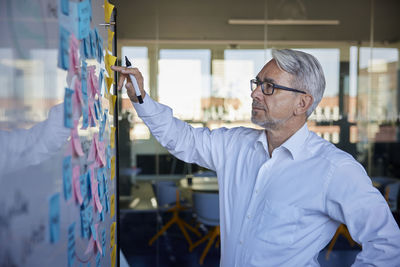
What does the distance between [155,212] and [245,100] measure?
1972mm

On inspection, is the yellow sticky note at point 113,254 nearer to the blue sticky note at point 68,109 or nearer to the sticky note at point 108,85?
the sticky note at point 108,85

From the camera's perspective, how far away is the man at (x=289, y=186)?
1.42 meters

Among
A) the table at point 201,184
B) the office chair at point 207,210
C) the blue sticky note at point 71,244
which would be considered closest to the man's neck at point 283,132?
the blue sticky note at point 71,244

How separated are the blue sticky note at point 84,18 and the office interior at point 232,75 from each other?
12.5ft

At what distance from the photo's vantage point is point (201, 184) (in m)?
5.45

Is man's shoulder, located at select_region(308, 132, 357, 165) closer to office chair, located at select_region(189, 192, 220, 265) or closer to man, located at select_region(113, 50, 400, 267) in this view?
man, located at select_region(113, 50, 400, 267)

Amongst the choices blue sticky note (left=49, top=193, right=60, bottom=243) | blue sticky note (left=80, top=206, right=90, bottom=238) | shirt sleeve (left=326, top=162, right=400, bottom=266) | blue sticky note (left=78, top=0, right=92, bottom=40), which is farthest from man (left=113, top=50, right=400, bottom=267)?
blue sticky note (left=49, top=193, right=60, bottom=243)

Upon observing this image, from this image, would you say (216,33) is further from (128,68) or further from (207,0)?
(128,68)

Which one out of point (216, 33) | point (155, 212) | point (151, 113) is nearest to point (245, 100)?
point (216, 33)

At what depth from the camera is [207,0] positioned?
5.28m

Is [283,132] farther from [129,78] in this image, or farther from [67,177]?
[67,177]

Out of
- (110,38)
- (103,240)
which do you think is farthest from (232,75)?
(103,240)

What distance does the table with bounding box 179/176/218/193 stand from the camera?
541cm

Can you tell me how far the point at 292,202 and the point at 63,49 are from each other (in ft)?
3.55
